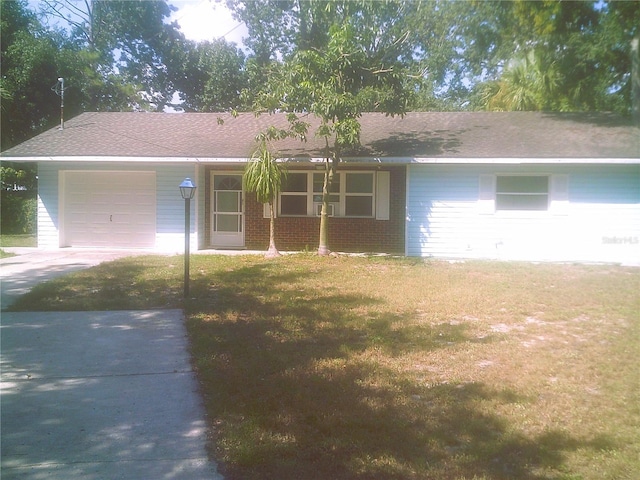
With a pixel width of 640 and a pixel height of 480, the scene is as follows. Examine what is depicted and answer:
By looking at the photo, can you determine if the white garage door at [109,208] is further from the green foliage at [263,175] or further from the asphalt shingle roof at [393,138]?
the green foliage at [263,175]

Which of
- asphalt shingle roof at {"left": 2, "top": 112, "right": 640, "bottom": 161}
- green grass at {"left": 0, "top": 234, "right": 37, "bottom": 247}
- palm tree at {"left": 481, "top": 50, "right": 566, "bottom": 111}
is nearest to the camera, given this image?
asphalt shingle roof at {"left": 2, "top": 112, "right": 640, "bottom": 161}

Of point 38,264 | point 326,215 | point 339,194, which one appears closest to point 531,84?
point 339,194

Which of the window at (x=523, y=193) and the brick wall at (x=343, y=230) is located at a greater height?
the window at (x=523, y=193)

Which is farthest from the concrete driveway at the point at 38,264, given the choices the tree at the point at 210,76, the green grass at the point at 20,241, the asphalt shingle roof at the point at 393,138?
the tree at the point at 210,76

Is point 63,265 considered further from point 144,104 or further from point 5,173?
point 144,104

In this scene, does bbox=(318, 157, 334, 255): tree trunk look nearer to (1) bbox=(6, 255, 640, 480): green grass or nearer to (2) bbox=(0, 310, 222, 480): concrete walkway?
(1) bbox=(6, 255, 640, 480): green grass

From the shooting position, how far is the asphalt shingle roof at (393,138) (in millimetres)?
14781

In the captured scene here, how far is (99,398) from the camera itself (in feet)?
17.4

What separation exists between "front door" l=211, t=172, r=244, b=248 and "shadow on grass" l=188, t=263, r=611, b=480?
27.3 ft

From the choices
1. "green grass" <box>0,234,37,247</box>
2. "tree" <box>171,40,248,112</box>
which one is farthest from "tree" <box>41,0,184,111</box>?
"green grass" <box>0,234,37,247</box>

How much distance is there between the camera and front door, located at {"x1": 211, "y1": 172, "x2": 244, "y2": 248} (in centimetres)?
1648

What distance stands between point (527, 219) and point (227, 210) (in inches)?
314

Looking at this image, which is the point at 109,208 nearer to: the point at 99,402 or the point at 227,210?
A: the point at 227,210

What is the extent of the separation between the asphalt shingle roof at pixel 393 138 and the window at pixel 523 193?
0.79 meters
